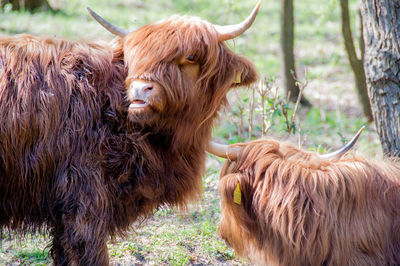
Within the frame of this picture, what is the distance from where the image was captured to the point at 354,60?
7891 mm

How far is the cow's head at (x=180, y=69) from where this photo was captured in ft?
10.7

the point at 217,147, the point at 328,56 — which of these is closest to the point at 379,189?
the point at 217,147

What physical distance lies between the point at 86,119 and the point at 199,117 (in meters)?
0.77

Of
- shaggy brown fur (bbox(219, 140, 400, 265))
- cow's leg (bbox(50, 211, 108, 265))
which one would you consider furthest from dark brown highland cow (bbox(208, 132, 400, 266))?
cow's leg (bbox(50, 211, 108, 265))

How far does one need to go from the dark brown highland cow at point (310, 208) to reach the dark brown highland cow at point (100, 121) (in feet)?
1.59

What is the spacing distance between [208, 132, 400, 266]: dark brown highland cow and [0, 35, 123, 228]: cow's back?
1054mm

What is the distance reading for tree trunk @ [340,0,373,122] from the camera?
7.73 m

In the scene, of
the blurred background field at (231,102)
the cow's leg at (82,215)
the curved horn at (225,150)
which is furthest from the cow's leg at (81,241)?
the curved horn at (225,150)

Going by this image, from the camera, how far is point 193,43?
334 centimetres

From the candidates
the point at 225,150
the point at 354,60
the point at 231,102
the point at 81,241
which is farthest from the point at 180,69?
the point at 231,102

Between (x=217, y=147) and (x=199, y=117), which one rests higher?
(x=199, y=117)

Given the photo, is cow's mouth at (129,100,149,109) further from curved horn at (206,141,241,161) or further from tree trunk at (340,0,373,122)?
tree trunk at (340,0,373,122)

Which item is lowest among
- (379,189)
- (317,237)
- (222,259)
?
(222,259)

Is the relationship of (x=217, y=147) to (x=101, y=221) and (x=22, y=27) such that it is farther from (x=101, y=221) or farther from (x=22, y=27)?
(x=22, y=27)
